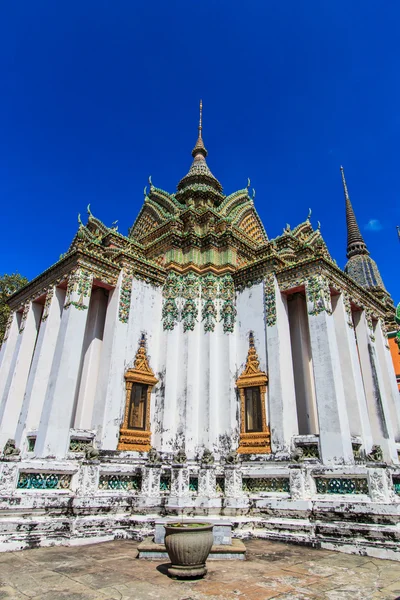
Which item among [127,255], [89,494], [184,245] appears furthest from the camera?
[184,245]

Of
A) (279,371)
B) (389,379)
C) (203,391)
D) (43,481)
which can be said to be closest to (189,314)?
(203,391)

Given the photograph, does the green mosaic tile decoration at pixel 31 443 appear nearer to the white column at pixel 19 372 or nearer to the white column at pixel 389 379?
the white column at pixel 19 372

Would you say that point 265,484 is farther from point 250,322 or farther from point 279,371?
point 250,322

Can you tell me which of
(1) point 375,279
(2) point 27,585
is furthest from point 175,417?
(1) point 375,279

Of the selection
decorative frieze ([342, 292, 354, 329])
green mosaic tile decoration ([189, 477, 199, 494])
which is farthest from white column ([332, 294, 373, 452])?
green mosaic tile decoration ([189, 477, 199, 494])

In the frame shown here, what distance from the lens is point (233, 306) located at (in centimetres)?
1600

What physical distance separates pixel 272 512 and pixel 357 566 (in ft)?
11.7

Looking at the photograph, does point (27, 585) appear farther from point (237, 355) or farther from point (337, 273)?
point (337, 273)

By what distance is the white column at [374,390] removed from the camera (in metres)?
14.8

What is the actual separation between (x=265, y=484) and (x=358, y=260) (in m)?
25.5

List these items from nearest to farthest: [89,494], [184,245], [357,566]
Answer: [357,566] → [89,494] → [184,245]

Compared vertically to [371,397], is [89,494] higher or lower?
lower

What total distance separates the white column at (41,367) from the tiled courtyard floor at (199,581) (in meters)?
5.33

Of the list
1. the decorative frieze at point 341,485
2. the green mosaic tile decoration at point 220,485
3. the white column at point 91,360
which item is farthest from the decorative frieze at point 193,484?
the white column at point 91,360
